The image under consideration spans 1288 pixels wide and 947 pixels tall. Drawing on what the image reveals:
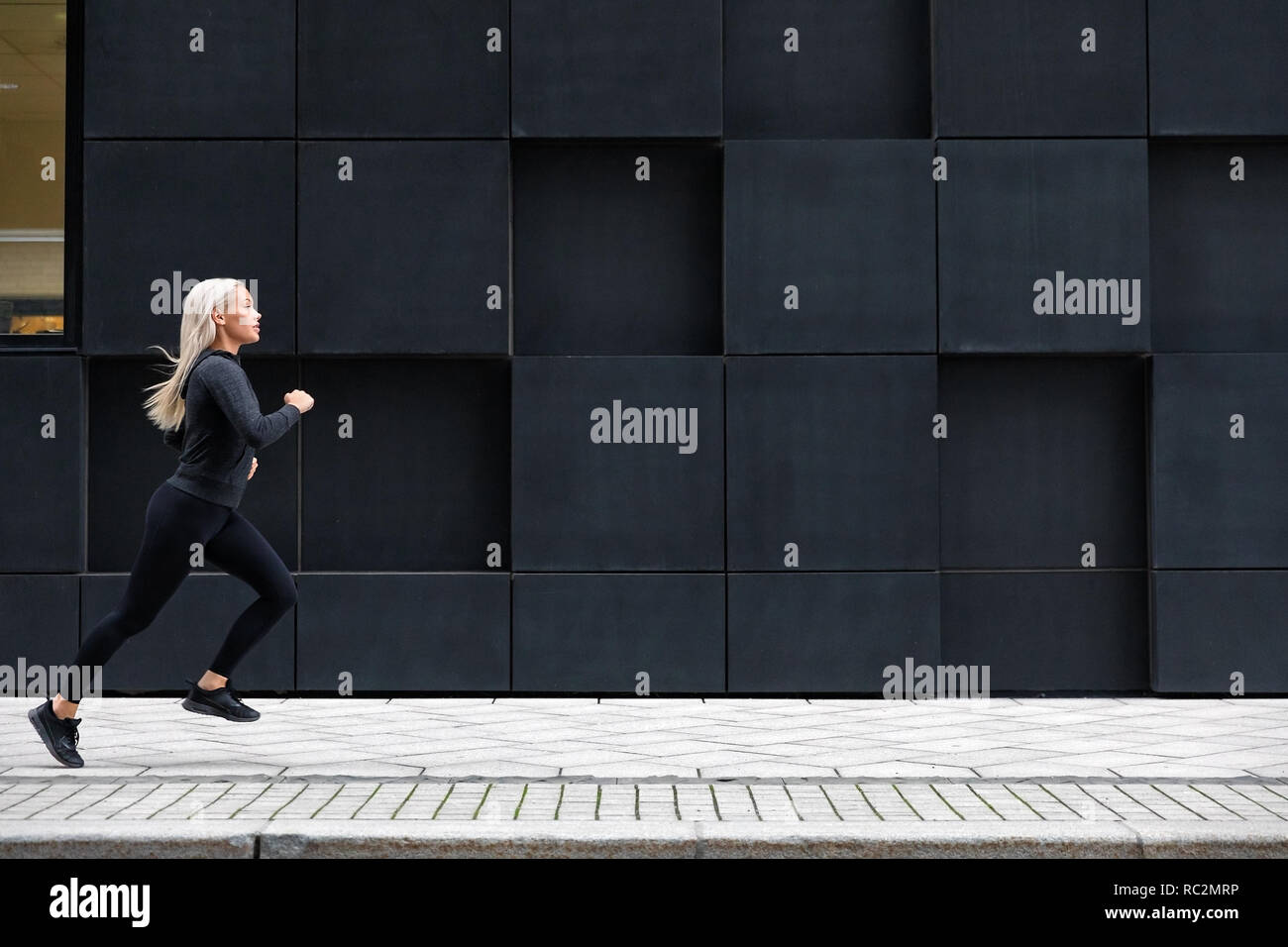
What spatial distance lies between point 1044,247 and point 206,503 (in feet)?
17.1

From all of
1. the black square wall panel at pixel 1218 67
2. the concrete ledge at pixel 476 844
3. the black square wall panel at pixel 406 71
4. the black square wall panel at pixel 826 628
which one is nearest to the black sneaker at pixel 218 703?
the concrete ledge at pixel 476 844

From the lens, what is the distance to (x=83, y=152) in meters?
9.43

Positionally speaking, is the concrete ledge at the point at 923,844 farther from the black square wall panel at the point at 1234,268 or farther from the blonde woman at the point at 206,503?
the black square wall panel at the point at 1234,268

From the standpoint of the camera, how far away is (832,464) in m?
9.32

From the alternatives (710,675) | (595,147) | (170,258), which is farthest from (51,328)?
(710,675)

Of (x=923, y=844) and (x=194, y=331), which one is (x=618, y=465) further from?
(x=923, y=844)

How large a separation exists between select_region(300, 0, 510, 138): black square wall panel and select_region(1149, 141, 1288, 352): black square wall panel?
4.08m

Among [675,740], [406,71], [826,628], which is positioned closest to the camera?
[675,740]

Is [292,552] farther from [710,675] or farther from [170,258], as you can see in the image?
[710,675]

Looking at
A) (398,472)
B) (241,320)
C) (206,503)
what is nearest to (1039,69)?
A: (398,472)

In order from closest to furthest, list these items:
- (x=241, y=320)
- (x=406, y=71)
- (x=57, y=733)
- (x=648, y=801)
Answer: (x=648, y=801) → (x=57, y=733) → (x=241, y=320) → (x=406, y=71)

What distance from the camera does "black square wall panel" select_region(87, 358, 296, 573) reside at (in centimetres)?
955

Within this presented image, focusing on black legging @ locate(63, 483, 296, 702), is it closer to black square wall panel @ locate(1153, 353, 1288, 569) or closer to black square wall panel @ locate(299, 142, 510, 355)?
black square wall panel @ locate(299, 142, 510, 355)

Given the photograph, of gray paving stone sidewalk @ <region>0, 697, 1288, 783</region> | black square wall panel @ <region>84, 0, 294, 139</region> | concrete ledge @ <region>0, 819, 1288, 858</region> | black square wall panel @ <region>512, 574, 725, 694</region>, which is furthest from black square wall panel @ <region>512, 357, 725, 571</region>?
→ concrete ledge @ <region>0, 819, 1288, 858</region>
